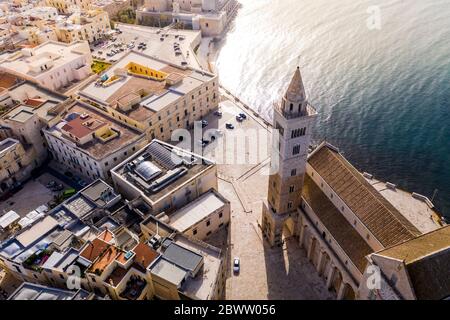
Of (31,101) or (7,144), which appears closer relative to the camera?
(7,144)

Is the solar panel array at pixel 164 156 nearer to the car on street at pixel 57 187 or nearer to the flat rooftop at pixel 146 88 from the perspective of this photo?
the flat rooftop at pixel 146 88

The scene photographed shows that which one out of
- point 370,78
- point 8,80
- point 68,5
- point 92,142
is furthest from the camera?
point 68,5

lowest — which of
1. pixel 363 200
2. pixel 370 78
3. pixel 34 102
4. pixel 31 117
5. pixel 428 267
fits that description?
pixel 370 78

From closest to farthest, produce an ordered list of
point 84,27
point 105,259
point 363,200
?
1. point 105,259
2. point 363,200
3. point 84,27

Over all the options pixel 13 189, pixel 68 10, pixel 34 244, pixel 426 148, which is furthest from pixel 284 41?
pixel 34 244

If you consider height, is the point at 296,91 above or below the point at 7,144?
above

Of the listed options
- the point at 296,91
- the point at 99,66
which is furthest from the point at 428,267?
the point at 99,66

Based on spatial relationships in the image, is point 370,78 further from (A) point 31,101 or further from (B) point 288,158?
(A) point 31,101

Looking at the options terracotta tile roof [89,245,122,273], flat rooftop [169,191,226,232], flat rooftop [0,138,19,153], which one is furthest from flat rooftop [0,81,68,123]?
terracotta tile roof [89,245,122,273]
